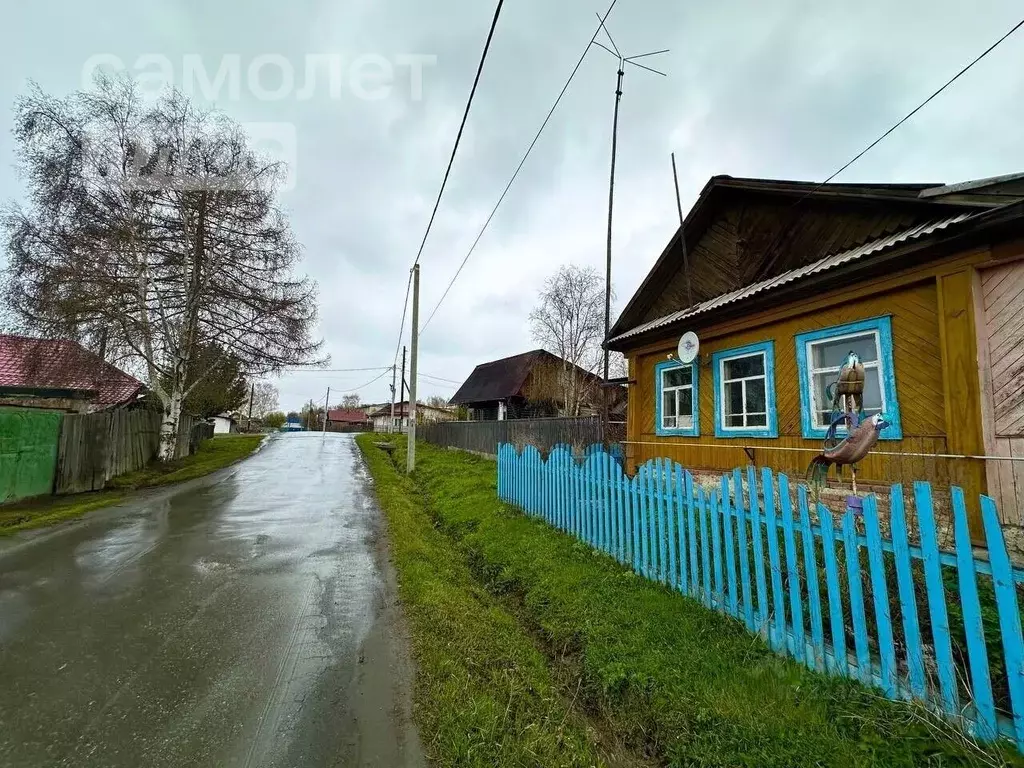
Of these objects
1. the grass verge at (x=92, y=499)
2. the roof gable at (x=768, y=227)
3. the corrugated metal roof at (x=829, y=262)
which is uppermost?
the roof gable at (x=768, y=227)

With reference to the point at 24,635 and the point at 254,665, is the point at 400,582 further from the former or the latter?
the point at 24,635

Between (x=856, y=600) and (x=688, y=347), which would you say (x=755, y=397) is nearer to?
(x=688, y=347)

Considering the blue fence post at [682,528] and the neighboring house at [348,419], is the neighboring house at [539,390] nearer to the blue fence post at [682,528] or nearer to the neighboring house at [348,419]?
the blue fence post at [682,528]

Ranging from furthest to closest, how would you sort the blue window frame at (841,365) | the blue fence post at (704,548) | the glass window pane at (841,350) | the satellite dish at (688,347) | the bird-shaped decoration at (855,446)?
the satellite dish at (688,347)
the glass window pane at (841,350)
the blue window frame at (841,365)
the bird-shaped decoration at (855,446)
the blue fence post at (704,548)

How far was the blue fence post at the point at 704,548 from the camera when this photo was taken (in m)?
3.79

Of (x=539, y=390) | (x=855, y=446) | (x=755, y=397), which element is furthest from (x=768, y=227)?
(x=539, y=390)

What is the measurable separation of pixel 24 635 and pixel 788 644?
220 inches

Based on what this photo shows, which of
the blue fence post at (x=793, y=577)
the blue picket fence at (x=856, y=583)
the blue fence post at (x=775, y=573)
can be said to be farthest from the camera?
the blue fence post at (x=775, y=573)

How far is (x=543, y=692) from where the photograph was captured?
2.91 m

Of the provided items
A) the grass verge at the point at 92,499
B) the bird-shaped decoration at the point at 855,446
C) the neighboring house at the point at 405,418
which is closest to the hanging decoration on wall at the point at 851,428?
the bird-shaped decoration at the point at 855,446

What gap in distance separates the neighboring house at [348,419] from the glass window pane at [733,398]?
6621 cm

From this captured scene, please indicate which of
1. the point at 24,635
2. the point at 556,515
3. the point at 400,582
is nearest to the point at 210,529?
the point at 24,635

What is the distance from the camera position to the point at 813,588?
→ 9.78 ft

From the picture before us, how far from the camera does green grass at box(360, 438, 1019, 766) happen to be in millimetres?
2225
